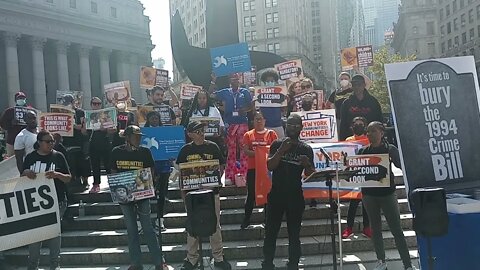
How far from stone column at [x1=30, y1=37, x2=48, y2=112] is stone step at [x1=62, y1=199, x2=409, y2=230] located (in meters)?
47.4

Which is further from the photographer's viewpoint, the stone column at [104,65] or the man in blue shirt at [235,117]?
the stone column at [104,65]

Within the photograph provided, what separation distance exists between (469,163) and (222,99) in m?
4.63

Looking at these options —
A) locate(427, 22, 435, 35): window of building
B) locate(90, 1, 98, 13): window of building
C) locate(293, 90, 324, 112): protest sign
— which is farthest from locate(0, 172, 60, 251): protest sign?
locate(427, 22, 435, 35): window of building

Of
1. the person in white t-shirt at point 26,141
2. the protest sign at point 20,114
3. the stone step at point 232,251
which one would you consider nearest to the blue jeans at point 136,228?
the stone step at point 232,251

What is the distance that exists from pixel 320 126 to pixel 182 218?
2937 mm

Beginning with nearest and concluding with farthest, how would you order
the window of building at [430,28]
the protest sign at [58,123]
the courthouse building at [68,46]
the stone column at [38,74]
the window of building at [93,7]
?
the protest sign at [58,123] → the courthouse building at [68,46] → the stone column at [38,74] → the window of building at [93,7] → the window of building at [430,28]

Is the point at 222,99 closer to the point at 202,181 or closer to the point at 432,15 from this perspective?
the point at 202,181

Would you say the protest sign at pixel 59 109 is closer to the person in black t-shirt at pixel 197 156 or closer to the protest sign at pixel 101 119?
the protest sign at pixel 101 119

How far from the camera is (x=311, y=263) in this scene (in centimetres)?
695

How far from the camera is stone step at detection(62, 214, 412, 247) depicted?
779 centimetres

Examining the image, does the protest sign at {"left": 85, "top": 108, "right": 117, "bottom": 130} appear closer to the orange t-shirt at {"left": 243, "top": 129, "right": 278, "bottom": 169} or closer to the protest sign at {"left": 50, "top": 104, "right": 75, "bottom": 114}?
the protest sign at {"left": 50, "top": 104, "right": 75, "bottom": 114}

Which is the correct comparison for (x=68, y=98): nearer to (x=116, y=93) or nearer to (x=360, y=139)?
(x=116, y=93)

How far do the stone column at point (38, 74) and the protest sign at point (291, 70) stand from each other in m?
44.5

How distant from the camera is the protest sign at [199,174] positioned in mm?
6266
